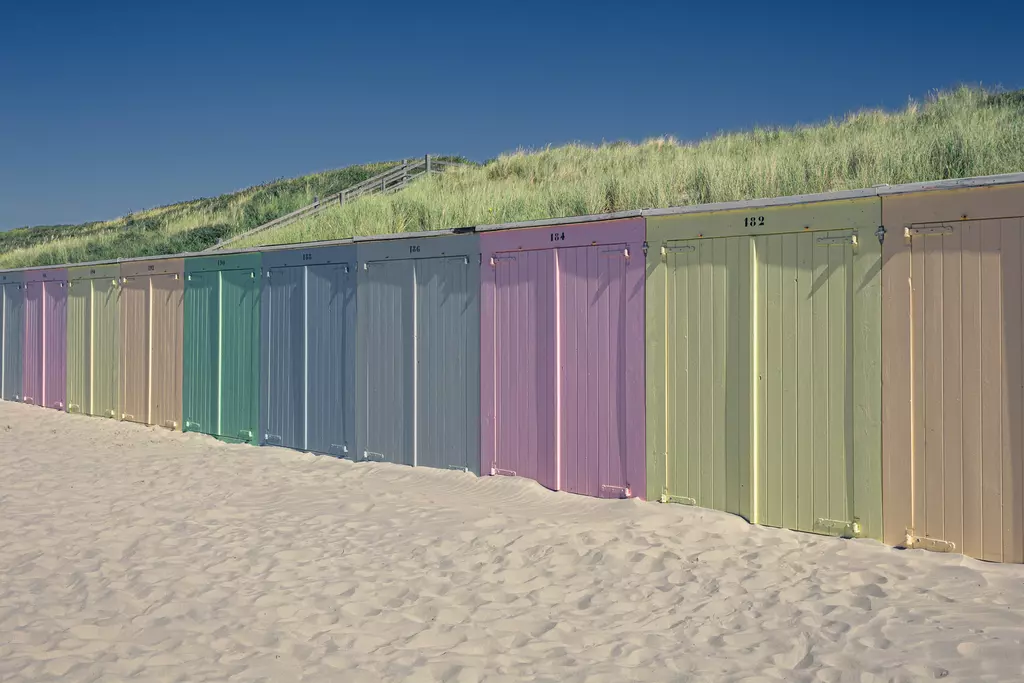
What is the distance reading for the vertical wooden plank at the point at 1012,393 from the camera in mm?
4988

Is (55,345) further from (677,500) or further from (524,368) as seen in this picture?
(677,500)

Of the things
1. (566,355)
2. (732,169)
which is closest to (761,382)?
(566,355)

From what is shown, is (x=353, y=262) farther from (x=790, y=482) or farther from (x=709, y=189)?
(x=790, y=482)

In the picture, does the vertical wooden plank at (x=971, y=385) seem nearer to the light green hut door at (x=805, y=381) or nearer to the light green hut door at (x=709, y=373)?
the light green hut door at (x=805, y=381)

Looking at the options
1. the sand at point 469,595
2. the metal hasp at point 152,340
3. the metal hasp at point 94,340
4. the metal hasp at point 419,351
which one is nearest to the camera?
the sand at point 469,595

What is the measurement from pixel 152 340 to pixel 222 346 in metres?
1.95

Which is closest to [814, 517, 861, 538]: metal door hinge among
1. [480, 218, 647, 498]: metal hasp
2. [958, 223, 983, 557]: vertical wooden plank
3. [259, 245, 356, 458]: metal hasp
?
[958, 223, 983, 557]: vertical wooden plank

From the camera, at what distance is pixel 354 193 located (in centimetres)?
2231

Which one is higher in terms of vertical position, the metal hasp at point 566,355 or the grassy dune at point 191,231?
the grassy dune at point 191,231

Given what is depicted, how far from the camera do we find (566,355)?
7.22m

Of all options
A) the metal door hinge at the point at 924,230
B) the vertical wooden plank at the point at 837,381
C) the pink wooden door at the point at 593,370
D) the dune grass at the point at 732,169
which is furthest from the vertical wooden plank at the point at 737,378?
the dune grass at the point at 732,169

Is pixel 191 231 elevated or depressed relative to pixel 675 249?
elevated

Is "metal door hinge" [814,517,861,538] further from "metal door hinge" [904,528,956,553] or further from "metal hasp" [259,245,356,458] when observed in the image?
"metal hasp" [259,245,356,458]

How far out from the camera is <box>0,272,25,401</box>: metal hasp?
49.5 feet
